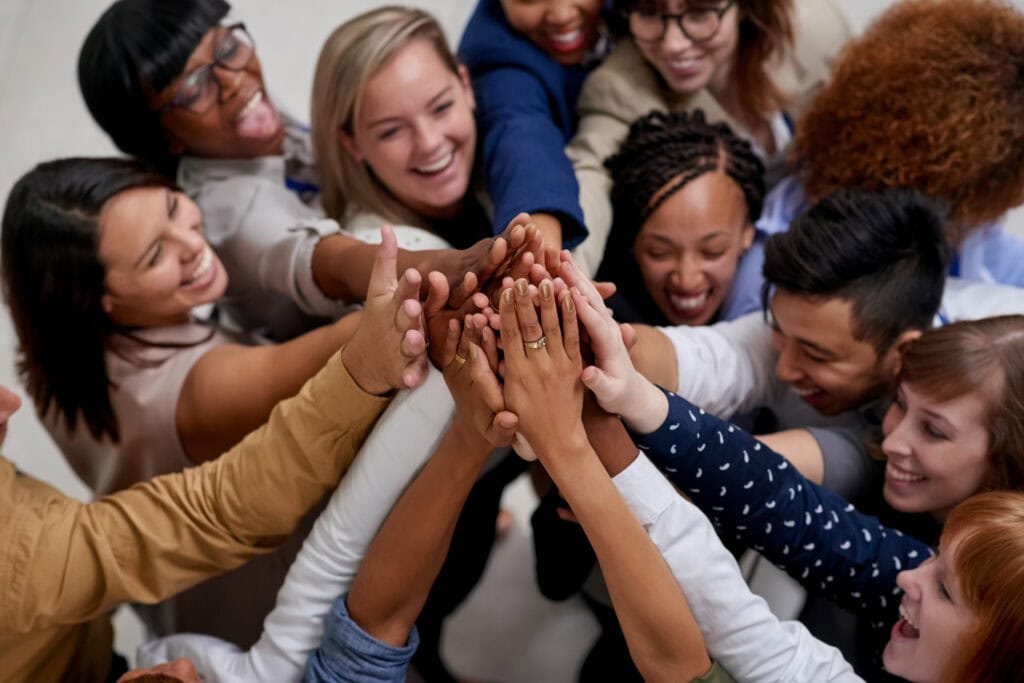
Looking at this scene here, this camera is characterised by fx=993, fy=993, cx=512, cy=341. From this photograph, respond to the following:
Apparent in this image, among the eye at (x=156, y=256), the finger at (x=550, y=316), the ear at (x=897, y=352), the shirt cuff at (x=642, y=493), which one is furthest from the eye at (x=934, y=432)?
the eye at (x=156, y=256)

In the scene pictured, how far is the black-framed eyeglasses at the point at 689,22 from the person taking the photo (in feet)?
4.26

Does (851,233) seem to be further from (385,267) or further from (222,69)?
(222,69)

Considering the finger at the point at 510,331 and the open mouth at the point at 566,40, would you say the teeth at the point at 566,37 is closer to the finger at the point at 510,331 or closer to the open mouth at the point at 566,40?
the open mouth at the point at 566,40

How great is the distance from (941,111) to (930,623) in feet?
2.14

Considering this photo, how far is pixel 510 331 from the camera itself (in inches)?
34.9

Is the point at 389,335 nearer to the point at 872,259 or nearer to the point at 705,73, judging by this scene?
the point at 872,259

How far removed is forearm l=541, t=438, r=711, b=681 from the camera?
888 mm

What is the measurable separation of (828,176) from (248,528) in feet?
2.80

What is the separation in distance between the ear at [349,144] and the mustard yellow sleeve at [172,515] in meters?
0.40

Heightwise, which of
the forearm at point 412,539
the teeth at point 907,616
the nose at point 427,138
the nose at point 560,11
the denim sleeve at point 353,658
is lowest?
the denim sleeve at point 353,658

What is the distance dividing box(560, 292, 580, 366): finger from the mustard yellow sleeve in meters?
0.21

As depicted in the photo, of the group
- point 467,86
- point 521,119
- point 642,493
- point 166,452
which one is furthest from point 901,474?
point 166,452

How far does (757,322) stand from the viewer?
126 centimetres

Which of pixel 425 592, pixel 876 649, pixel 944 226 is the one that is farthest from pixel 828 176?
pixel 425 592
